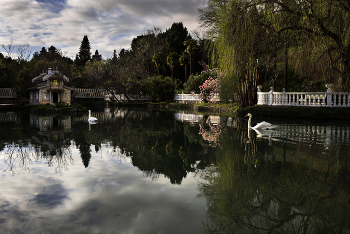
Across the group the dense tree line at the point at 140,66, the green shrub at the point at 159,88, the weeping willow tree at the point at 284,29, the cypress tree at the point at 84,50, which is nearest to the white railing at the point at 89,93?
the dense tree line at the point at 140,66

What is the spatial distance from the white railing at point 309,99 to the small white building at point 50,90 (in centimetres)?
2382

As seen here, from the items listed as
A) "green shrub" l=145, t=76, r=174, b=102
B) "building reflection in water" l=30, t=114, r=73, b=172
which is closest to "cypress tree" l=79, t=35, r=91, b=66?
"green shrub" l=145, t=76, r=174, b=102

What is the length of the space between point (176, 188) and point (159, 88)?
37198 millimetres

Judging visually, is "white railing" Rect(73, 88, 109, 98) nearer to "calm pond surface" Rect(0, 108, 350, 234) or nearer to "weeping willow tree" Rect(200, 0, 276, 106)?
"weeping willow tree" Rect(200, 0, 276, 106)

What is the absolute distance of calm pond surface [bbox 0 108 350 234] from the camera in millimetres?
3740

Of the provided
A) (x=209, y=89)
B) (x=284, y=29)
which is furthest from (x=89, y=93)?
(x=284, y=29)

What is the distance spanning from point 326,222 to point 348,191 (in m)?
1.44

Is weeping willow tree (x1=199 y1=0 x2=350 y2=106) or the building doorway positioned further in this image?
the building doorway

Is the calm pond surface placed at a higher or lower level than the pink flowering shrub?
lower

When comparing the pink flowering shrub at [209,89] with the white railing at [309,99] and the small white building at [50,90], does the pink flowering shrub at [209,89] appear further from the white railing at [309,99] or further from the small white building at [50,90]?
the small white building at [50,90]

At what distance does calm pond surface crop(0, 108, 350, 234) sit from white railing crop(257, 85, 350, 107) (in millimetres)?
9502

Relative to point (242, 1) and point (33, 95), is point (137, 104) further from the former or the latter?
point (242, 1)

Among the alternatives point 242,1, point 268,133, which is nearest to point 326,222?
point 268,133

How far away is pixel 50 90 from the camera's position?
108 feet
